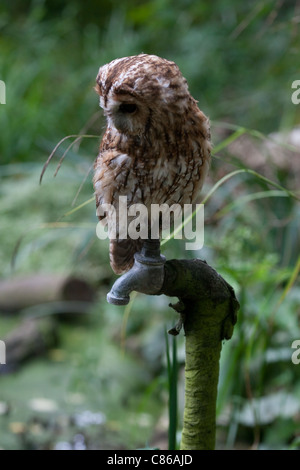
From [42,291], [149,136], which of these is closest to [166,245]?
[149,136]

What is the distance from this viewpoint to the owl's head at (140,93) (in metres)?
0.57

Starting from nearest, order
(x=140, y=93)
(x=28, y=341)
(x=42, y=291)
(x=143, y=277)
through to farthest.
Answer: (x=140, y=93) → (x=143, y=277) → (x=28, y=341) → (x=42, y=291)

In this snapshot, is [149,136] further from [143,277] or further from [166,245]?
[166,245]

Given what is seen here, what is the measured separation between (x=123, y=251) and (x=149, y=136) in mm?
226

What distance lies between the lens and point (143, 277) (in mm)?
704

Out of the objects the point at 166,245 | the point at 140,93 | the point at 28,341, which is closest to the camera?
the point at 140,93

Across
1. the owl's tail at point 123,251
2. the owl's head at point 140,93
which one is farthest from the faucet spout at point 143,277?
the owl's head at point 140,93

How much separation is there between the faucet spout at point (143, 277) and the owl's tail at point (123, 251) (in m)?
0.06

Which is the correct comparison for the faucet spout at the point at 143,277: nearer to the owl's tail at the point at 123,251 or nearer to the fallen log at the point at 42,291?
the owl's tail at the point at 123,251

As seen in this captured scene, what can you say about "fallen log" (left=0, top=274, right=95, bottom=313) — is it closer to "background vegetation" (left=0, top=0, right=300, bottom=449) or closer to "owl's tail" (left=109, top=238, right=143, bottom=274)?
"background vegetation" (left=0, top=0, right=300, bottom=449)

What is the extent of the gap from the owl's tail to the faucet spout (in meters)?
0.06

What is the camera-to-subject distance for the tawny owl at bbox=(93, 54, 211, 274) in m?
0.58

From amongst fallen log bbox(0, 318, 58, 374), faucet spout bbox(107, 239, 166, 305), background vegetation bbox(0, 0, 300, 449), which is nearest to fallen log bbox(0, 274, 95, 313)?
background vegetation bbox(0, 0, 300, 449)

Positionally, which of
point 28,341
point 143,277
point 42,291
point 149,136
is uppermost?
point 149,136
